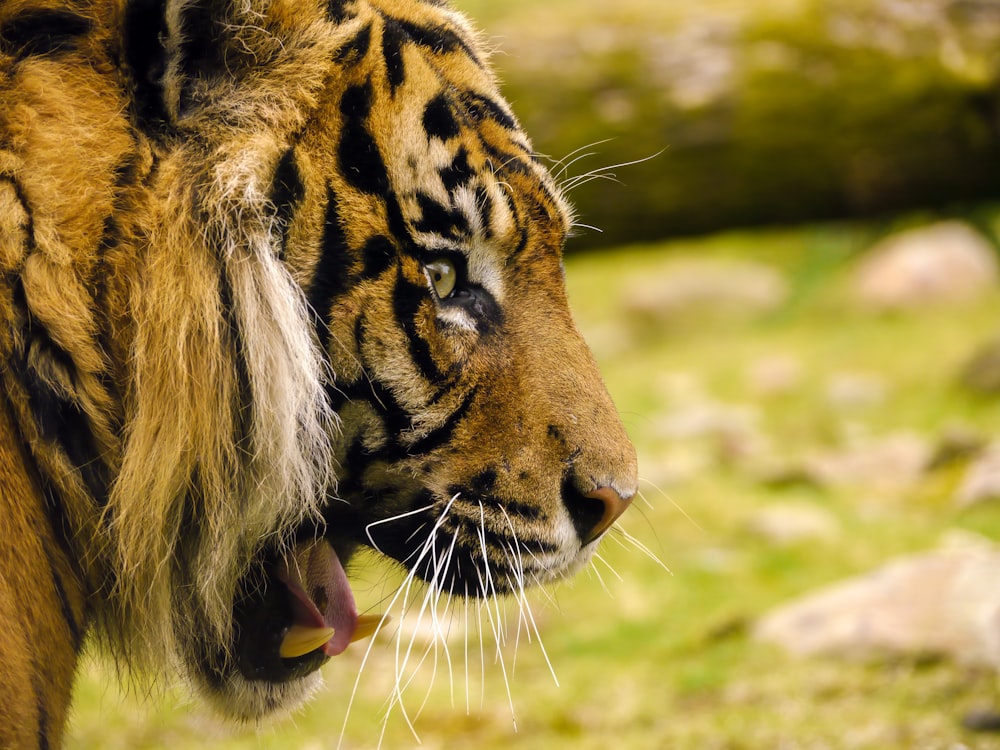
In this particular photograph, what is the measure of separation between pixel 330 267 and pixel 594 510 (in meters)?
0.66

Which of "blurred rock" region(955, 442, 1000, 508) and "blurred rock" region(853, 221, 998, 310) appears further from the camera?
"blurred rock" region(853, 221, 998, 310)

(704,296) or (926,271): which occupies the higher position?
(926,271)

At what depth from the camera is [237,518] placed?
6.78 ft

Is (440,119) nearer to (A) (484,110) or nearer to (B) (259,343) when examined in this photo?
(A) (484,110)

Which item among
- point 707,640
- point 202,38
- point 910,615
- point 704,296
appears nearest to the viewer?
point 202,38

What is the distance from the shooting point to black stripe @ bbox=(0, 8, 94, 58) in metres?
1.88

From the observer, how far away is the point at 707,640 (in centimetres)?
478

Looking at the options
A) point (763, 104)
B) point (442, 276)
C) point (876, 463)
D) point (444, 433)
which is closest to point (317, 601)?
point (444, 433)

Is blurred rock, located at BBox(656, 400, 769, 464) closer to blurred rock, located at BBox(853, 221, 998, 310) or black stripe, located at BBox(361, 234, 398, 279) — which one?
blurred rock, located at BBox(853, 221, 998, 310)

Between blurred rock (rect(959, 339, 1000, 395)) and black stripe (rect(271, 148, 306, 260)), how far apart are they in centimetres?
776

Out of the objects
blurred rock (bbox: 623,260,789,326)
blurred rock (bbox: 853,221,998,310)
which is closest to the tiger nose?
blurred rock (bbox: 853,221,998,310)

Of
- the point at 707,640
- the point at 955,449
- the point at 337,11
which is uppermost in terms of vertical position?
the point at 337,11

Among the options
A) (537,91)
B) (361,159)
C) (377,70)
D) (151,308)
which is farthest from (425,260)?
(537,91)

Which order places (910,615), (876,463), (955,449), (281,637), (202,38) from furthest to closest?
(876,463), (955,449), (910,615), (281,637), (202,38)
